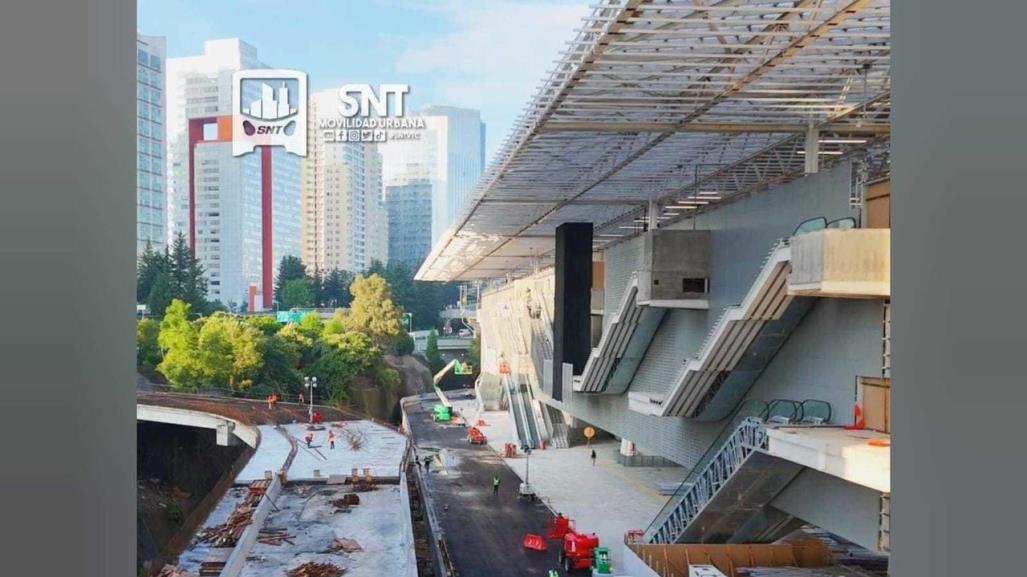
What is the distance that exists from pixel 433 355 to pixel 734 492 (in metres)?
65.8

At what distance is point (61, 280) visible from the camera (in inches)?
73.7

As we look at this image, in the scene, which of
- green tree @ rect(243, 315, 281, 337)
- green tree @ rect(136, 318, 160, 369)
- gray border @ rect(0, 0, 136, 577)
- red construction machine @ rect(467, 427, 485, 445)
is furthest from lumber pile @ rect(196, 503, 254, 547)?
green tree @ rect(243, 315, 281, 337)

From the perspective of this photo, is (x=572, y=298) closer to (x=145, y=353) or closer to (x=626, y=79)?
(x=626, y=79)

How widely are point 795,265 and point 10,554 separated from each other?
16.2 metres

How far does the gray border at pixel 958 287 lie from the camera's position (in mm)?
1599

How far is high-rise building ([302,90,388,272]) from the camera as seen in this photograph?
283 ft

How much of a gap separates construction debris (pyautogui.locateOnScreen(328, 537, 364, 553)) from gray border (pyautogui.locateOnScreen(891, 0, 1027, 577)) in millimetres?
20419

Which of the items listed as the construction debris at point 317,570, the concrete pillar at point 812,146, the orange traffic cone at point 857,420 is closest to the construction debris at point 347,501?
the construction debris at point 317,570

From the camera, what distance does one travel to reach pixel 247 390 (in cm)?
5556

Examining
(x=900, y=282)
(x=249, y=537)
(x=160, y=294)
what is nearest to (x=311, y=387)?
(x=160, y=294)

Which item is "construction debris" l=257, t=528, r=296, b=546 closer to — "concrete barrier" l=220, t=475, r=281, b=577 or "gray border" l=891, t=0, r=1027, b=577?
"concrete barrier" l=220, t=475, r=281, b=577

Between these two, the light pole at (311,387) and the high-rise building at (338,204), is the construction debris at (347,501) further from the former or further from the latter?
the high-rise building at (338,204)

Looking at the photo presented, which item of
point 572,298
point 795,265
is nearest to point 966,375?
point 795,265

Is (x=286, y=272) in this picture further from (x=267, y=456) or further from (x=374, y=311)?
(x=267, y=456)
